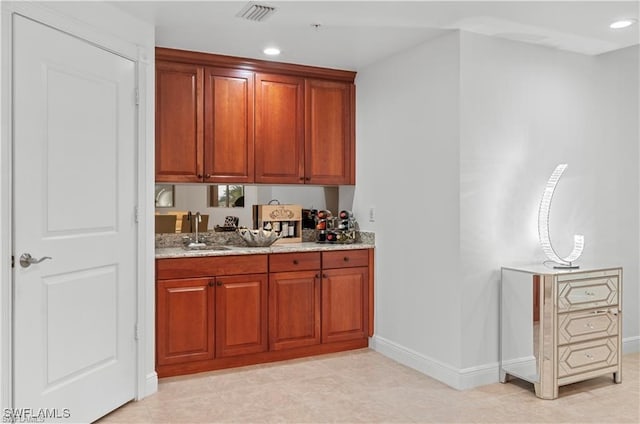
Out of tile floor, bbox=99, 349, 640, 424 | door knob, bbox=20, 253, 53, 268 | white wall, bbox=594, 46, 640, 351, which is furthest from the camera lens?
white wall, bbox=594, 46, 640, 351

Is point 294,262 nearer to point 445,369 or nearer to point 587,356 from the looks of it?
point 445,369

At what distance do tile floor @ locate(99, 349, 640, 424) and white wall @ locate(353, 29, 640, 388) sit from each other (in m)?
0.29

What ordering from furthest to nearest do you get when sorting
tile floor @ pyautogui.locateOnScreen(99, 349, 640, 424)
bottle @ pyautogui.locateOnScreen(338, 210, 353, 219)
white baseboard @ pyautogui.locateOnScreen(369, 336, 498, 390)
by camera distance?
1. bottle @ pyautogui.locateOnScreen(338, 210, 353, 219)
2. white baseboard @ pyautogui.locateOnScreen(369, 336, 498, 390)
3. tile floor @ pyautogui.locateOnScreen(99, 349, 640, 424)

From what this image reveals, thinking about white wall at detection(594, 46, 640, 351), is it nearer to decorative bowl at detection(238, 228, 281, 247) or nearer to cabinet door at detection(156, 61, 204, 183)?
decorative bowl at detection(238, 228, 281, 247)

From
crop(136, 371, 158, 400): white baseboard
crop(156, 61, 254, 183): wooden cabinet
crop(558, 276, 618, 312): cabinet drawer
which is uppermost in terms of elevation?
crop(156, 61, 254, 183): wooden cabinet

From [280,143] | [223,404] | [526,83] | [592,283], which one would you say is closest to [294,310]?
[223,404]

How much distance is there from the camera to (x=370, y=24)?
3445 mm

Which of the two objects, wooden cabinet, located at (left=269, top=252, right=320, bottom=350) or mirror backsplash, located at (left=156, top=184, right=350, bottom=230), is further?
mirror backsplash, located at (left=156, top=184, right=350, bottom=230)

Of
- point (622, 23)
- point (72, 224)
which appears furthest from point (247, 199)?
point (622, 23)

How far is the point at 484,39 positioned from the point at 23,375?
3342 millimetres

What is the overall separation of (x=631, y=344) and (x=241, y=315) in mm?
3141

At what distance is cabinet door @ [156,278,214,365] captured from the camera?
3.68 meters

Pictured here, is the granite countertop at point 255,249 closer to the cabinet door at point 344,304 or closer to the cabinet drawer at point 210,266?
the cabinet drawer at point 210,266

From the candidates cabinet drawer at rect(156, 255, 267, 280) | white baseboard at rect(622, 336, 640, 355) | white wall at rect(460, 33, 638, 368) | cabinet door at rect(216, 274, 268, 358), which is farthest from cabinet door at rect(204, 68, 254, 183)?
white baseboard at rect(622, 336, 640, 355)
